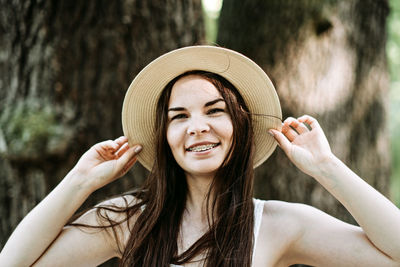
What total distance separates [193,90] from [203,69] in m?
0.16

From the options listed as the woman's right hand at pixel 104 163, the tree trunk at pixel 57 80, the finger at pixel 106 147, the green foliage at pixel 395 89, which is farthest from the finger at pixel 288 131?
the green foliage at pixel 395 89

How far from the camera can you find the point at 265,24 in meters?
3.76

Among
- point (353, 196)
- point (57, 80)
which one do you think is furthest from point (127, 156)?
point (353, 196)

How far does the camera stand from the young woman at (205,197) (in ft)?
7.97

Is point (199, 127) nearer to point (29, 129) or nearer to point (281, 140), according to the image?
point (281, 140)

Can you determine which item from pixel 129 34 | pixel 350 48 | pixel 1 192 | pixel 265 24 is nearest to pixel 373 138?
pixel 350 48

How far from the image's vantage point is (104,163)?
2693mm

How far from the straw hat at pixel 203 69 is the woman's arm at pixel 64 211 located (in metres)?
0.15

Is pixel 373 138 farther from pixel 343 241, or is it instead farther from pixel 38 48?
pixel 38 48

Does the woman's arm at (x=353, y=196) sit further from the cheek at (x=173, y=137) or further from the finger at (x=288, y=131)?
the cheek at (x=173, y=137)

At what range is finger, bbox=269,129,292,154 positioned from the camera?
2.62 m

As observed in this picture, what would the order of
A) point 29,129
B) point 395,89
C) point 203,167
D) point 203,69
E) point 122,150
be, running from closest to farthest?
point 203,167 < point 203,69 < point 122,150 < point 29,129 < point 395,89

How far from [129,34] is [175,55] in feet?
2.77

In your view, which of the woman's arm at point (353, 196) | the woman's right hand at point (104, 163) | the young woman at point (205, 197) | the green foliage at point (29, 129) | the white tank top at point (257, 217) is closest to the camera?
the woman's arm at point (353, 196)
